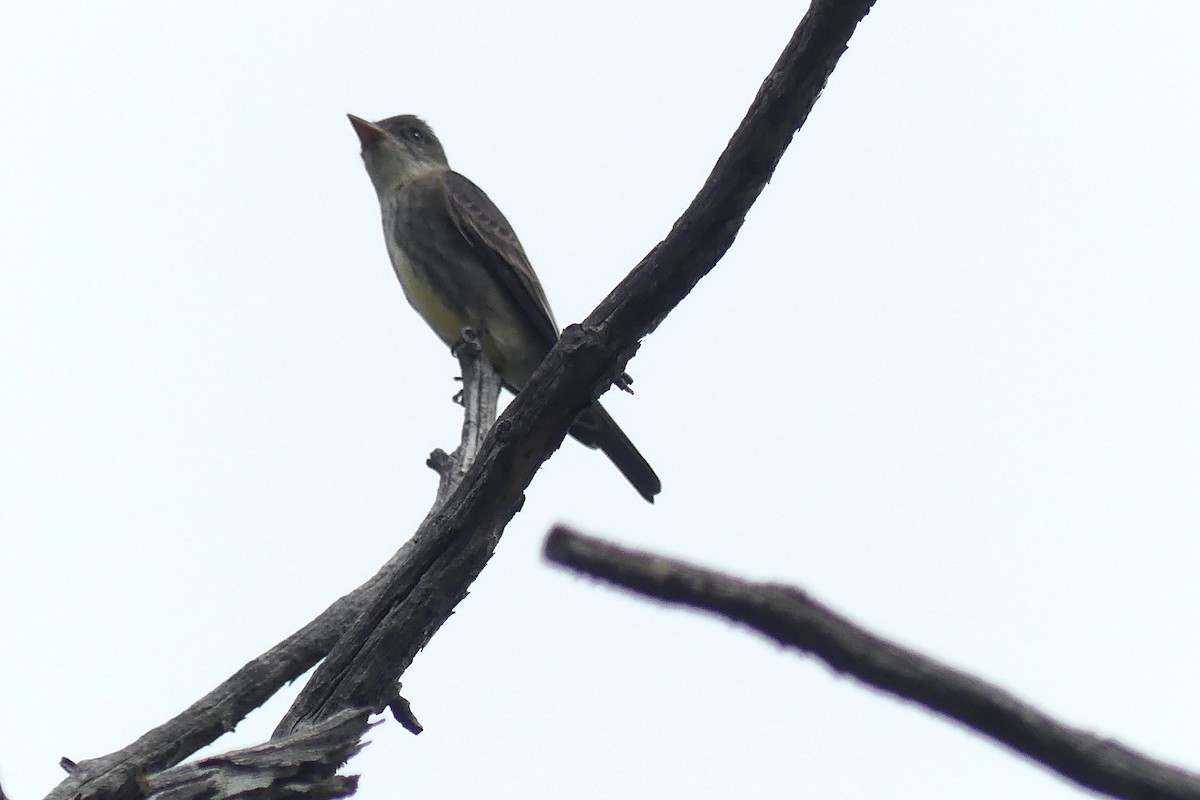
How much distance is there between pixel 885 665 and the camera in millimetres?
1034

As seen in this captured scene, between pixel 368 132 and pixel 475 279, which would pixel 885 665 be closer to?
pixel 475 279

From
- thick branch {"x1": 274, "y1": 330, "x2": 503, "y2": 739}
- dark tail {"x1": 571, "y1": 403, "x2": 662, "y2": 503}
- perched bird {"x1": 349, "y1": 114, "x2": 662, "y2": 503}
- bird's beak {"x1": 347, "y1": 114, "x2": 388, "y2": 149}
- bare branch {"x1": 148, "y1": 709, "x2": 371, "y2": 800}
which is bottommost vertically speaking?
bare branch {"x1": 148, "y1": 709, "x2": 371, "y2": 800}

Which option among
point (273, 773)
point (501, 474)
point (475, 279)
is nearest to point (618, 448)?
point (475, 279)

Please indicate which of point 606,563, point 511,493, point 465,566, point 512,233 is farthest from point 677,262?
point 512,233

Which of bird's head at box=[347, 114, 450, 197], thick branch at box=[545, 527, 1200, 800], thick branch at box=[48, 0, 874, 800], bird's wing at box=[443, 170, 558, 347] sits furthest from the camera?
bird's head at box=[347, 114, 450, 197]

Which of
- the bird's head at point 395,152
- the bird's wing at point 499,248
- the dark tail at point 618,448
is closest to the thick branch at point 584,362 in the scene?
the dark tail at point 618,448

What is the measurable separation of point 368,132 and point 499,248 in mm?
1953

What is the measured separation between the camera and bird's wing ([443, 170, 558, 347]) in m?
8.60

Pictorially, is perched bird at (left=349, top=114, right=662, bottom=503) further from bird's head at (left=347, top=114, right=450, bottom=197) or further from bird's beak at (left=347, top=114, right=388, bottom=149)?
bird's beak at (left=347, top=114, right=388, bottom=149)

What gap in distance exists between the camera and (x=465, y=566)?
184 inches

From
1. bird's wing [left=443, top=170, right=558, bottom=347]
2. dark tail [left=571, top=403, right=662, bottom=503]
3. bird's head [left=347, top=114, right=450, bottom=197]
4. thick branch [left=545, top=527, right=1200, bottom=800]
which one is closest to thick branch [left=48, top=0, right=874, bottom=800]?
dark tail [left=571, top=403, right=662, bottom=503]

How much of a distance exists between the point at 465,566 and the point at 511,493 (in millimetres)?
291

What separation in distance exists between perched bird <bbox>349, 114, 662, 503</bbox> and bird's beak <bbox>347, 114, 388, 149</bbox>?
16.0 inches

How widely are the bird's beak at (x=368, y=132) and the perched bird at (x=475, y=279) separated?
0.41m
